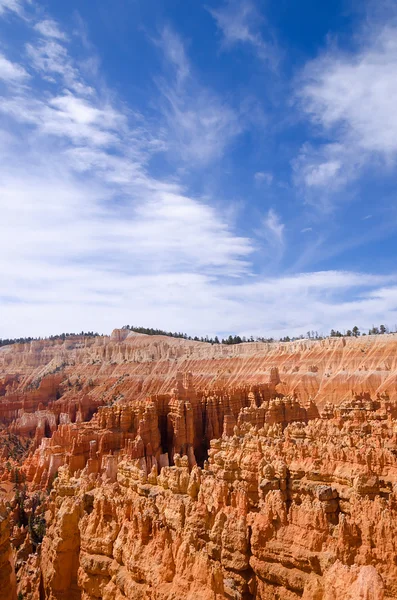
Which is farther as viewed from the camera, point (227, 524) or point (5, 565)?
point (227, 524)

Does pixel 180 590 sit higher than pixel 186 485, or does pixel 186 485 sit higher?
pixel 186 485

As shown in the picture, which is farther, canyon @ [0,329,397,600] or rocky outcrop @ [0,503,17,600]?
rocky outcrop @ [0,503,17,600]

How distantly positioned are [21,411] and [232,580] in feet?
213

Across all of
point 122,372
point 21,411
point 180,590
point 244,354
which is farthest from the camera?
point 122,372

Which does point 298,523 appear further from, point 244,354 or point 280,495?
point 244,354

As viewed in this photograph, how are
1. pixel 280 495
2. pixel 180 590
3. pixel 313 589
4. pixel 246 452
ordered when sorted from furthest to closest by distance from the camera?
pixel 246 452 → pixel 280 495 → pixel 180 590 → pixel 313 589

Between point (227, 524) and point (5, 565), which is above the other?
point (227, 524)

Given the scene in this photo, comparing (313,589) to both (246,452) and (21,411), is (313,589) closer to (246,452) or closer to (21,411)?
(246,452)

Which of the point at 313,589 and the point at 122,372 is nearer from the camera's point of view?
the point at 313,589

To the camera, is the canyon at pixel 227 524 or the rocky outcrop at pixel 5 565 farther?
the rocky outcrop at pixel 5 565

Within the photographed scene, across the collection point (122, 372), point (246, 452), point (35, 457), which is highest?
point (122, 372)

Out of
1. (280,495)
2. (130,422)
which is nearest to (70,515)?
(280,495)

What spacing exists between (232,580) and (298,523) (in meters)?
2.29

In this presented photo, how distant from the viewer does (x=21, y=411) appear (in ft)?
236
